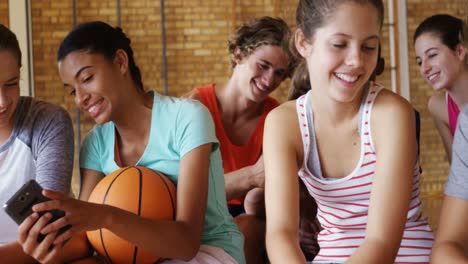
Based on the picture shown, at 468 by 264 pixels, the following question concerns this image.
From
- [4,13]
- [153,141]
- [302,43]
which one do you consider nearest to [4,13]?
[4,13]

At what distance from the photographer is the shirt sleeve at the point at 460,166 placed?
1360 millimetres

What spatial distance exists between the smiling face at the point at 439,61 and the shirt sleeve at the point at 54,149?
4.86ft

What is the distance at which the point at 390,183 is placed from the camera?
145cm

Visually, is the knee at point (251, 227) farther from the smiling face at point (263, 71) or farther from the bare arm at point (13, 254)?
the bare arm at point (13, 254)

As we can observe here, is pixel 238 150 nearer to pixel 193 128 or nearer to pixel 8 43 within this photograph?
pixel 193 128

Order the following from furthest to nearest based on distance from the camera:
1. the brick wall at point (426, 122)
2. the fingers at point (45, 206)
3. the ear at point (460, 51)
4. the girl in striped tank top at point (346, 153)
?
the brick wall at point (426, 122) < the ear at point (460, 51) < the girl in striped tank top at point (346, 153) < the fingers at point (45, 206)

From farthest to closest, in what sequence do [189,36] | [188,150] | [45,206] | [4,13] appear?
[189,36]
[4,13]
[188,150]
[45,206]

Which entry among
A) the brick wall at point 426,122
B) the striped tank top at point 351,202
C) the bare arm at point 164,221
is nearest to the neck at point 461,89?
the striped tank top at point 351,202

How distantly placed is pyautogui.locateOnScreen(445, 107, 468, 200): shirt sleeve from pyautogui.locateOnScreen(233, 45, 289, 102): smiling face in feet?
3.22

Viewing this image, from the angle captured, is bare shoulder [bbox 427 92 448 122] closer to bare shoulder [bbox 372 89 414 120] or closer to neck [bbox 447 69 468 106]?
neck [bbox 447 69 468 106]

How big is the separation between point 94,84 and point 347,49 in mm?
669

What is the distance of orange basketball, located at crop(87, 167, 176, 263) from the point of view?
1.58 metres

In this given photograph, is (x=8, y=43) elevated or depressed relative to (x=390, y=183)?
elevated

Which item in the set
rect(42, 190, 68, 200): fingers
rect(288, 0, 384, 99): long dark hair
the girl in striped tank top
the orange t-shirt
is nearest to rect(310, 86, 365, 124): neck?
the girl in striped tank top
